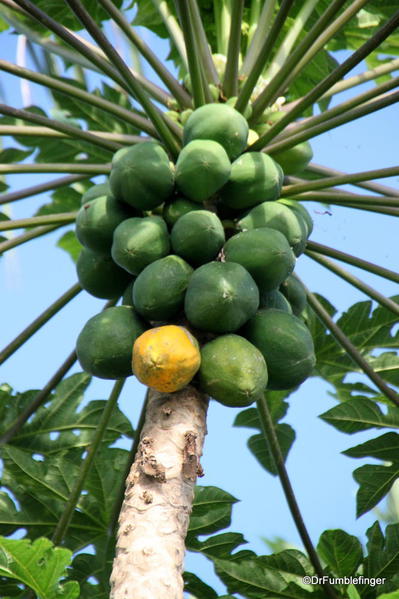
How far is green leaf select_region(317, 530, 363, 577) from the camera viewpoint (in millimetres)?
3194

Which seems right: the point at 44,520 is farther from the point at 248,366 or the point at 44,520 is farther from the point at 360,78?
the point at 360,78

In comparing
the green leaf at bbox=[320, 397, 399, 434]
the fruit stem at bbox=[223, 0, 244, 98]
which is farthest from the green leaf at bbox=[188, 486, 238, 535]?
the fruit stem at bbox=[223, 0, 244, 98]

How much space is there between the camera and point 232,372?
2248 millimetres

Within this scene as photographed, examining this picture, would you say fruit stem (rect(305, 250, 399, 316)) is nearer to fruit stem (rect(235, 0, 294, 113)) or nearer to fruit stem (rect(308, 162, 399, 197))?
fruit stem (rect(308, 162, 399, 197))

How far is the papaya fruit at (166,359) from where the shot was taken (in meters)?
2.20

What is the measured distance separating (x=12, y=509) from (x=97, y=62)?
6.18 ft

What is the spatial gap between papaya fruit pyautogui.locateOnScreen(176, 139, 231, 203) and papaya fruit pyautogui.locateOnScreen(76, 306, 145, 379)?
0.47 m

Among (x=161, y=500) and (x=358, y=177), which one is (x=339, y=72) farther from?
(x=161, y=500)

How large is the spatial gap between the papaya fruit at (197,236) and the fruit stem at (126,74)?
Answer: 1.45ft

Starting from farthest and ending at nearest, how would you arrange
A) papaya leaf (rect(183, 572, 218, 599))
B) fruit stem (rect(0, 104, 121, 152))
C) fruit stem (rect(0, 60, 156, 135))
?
papaya leaf (rect(183, 572, 218, 599)) → fruit stem (rect(0, 60, 156, 135)) → fruit stem (rect(0, 104, 121, 152))

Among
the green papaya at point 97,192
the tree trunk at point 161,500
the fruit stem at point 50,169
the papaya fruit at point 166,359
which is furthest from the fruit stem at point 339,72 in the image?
the tree trunk at point 161,500

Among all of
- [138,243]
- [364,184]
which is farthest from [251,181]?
[364,184]

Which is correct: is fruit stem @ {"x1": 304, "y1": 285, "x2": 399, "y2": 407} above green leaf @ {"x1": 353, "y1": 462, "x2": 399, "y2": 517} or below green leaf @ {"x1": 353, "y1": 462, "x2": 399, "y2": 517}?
above

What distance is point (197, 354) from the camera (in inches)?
90.0
